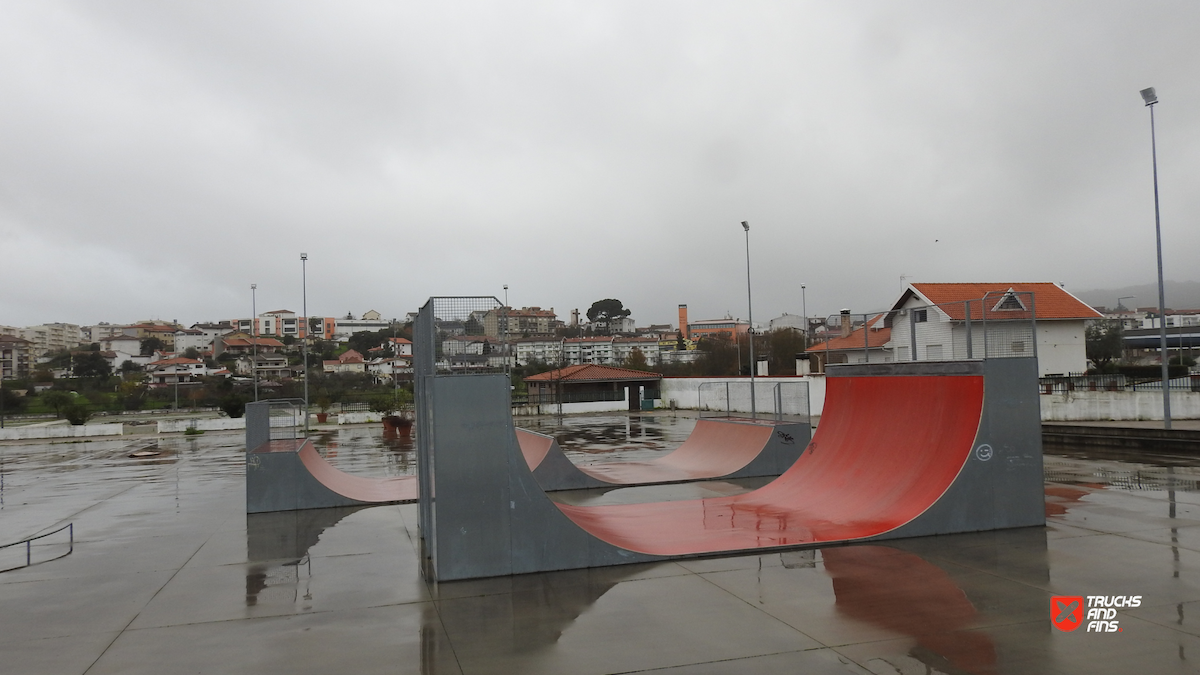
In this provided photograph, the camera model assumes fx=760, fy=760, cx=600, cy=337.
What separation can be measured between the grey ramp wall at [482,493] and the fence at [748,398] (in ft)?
56.5

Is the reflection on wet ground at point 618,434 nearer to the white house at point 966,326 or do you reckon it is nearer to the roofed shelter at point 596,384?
the roofed shelter at point 596,384

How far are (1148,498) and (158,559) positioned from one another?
563 inches

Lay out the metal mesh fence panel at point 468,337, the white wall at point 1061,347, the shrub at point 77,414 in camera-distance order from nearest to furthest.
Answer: the metal mesh fence panel at point 468,337, the white wall at point 1061,347, the shrub at point 77,414

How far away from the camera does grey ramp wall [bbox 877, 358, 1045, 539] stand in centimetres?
962

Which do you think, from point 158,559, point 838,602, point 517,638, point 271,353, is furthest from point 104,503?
point 271,353

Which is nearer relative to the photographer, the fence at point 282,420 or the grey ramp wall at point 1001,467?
the grey ramp wall at point 1001,467

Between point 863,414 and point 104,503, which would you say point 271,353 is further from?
point 863,414

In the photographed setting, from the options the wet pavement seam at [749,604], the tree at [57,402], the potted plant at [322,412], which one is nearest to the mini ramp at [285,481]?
the wet pavement seam at [749,604]

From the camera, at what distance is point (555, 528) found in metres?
8.30

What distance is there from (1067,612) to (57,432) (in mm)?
45058

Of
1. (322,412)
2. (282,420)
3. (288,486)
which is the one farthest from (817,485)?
(322,412)

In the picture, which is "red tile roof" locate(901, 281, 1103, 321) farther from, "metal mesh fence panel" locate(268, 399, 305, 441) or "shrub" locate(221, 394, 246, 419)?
"shrub" locate(221, 394, 246, 419)

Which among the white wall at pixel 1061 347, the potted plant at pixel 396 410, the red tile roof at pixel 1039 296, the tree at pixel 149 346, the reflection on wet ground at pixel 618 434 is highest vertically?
the tree at pixel 149 346

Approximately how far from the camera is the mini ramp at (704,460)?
1566 centimetres
